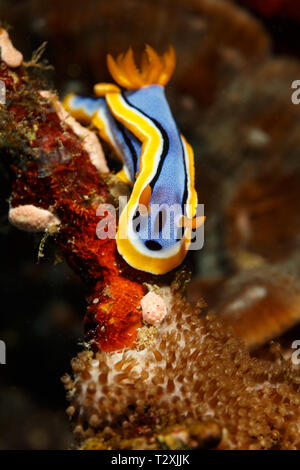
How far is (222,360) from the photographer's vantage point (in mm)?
2299

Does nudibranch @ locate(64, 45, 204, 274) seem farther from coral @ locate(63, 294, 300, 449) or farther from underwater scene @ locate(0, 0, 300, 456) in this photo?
coral @ locate(63, 294, 300, 449)

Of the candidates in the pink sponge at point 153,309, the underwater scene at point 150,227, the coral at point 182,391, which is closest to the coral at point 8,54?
the underwater scene at point 150,227

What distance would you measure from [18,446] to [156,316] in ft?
10.1

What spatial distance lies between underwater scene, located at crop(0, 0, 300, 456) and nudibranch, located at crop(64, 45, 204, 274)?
0.01 m

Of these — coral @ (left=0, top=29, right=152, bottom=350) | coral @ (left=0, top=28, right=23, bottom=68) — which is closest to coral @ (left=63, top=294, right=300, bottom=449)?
coral @ (left=0, top=29, right=152, bottom=350)

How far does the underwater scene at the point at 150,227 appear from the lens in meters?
2.03

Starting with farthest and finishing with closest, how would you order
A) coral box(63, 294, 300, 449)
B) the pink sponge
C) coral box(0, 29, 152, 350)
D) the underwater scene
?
coral box(0, 29, 152, 350)
the pink sponge
the underwater scene
coral box(63, 294, 300, 449)

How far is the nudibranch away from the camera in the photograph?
2393mm

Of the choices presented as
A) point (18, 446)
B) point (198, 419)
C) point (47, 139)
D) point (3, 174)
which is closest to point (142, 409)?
point (198, 419)

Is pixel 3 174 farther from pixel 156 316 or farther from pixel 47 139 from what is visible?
pixel 156 316

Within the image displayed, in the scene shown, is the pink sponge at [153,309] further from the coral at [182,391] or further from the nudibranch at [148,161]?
the nudibranch at [148,161]

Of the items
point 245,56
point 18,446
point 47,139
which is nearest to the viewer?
point 47,139

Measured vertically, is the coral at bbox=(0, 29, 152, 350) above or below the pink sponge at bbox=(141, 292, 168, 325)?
above

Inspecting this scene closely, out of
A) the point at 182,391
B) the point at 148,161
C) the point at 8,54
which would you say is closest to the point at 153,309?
the point at 182,391
